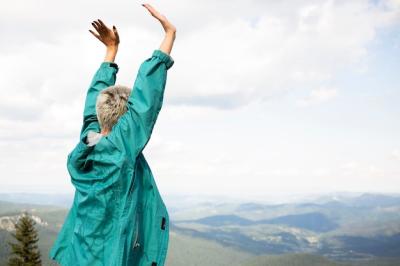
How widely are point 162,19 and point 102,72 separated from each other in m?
0.91

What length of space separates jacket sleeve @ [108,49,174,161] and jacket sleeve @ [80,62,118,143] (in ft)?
1.80

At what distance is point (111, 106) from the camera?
335cm

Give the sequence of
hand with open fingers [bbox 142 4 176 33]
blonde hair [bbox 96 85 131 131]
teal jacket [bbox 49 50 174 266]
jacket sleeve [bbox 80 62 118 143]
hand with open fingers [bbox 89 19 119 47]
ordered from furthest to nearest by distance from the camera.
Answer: hand with open fingers [bbox 89 19 119 47]
jacket sleeve [bbox 80 62 118 143]
hand with open fingers [bbox 142 4 176 33]
blonde hair [bbox 96 85 131 131]
teal jacket [bbox 49 50 174 266]

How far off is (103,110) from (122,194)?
658 mm

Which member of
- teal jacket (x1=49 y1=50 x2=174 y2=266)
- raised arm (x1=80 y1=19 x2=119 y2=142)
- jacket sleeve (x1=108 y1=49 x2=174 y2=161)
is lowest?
teal jacket (x1=49 y1=50 x2=174 y2=266)

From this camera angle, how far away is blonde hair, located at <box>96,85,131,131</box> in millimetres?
3350

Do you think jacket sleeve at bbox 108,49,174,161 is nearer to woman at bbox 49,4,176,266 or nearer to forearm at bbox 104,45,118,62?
woman at bbox 49,4,176,266

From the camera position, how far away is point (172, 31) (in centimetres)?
353

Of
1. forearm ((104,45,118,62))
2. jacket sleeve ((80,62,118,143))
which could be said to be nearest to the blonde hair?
jacket sleeve ((80,62,118,143))

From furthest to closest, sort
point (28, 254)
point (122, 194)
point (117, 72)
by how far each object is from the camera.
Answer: point (28, 254)
point (117, 72)
point (122, 194)

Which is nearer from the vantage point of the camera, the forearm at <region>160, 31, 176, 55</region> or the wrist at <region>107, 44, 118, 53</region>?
the forearm at <region>160, 31, 176, 55</region>

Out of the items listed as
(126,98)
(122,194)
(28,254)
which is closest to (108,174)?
(122,194)

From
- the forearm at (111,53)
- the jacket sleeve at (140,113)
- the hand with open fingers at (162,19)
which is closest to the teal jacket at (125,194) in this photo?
the jacket sleeve at (140,113)

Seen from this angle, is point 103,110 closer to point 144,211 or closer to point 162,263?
point 144,211
